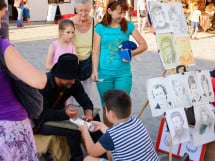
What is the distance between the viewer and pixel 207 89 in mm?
3762

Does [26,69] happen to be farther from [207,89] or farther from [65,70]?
[207,89]


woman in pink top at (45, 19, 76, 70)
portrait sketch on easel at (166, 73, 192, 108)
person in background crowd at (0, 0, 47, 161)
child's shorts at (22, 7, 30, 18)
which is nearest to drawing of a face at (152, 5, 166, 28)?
portrait sketch on easel at (166, 73, 192, 108)

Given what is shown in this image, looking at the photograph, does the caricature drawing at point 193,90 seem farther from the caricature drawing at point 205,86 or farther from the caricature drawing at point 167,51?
the caricature drawing at point 167,51

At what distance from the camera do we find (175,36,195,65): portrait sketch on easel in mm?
3866

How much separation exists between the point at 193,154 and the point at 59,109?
135cm

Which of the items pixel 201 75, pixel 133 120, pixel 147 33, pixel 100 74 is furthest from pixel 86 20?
pixel 147 33

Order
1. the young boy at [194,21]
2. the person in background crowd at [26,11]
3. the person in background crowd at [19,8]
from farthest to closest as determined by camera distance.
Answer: the person in background crowd at [26,11], the person in background crowd at [19,8], the young boy at [194,21]

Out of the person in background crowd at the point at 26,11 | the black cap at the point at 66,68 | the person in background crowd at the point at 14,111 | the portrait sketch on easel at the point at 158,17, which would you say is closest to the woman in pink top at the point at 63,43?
the black cap at the point at 66,68

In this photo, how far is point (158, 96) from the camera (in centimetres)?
336

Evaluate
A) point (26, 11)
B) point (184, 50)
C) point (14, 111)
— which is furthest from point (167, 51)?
point (26, 11)

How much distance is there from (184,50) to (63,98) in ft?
4.12

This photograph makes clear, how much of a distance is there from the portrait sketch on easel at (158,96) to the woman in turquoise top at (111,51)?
57 centimetres

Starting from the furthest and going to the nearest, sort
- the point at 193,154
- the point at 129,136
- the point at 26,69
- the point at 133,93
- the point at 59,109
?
1. the point at 133,93
2. the point at 193,154
3. the point at 59,109
4. the point at 129,136
5. the point at 26,69

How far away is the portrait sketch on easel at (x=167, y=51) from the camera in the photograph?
3.67 metres
